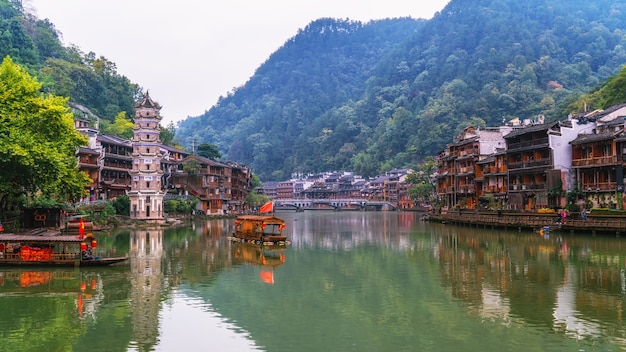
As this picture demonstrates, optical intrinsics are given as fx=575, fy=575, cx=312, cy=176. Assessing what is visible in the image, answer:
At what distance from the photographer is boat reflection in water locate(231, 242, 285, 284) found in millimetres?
33972

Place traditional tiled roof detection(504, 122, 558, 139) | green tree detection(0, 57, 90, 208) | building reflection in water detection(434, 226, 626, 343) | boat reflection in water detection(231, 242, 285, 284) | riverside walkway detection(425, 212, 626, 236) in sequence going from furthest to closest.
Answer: traditional tiled roof detection(504, 122, 558, 139)
riverside walkway detection(425, 212, 626, 236)
green tree detection(0, 57, 90, 208)
boat reflection in water detection(231, 242, 285, 284)
building reflection in water detection(434, 226, 626, 343)

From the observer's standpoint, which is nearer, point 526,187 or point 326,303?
point 326,303

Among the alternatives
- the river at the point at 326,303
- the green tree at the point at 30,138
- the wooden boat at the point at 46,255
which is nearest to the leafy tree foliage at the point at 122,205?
the green tree at the point at 30,138

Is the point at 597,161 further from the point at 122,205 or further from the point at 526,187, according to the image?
the point at 122,205

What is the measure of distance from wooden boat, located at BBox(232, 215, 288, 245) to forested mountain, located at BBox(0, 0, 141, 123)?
69.7 meters

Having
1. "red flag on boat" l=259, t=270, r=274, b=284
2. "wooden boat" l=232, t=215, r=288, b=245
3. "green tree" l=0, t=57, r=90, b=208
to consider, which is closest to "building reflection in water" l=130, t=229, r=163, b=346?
"red flag on boat" l=259, t=270, r=274, b=284

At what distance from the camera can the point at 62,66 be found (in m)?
127

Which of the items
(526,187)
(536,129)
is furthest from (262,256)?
(526,187)

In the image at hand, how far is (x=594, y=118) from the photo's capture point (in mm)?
66250

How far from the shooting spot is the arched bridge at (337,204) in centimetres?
17452

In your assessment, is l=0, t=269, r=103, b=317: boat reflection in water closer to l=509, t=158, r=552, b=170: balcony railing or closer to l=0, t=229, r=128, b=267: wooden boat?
l=0, t=229, r=128, b=267: wooden boat

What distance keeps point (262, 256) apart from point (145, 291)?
51.8 ft

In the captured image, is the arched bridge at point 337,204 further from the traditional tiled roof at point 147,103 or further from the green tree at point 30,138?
the green tree at point 30,138

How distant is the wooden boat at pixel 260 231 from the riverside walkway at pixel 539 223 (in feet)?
89.1
